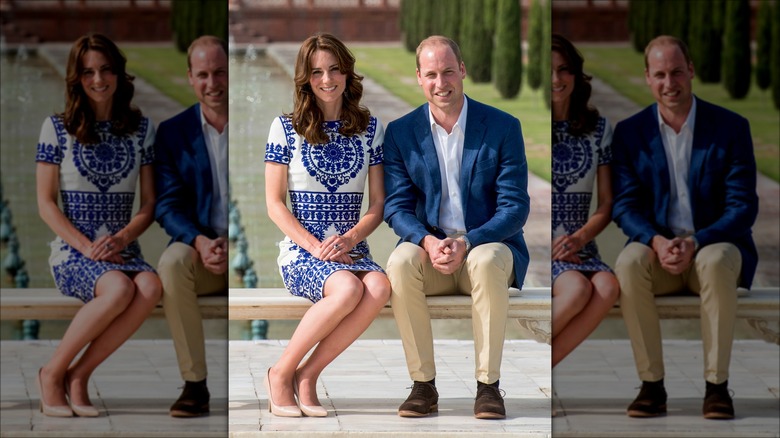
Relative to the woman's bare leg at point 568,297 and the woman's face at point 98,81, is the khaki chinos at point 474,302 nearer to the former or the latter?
the woman's bare leg at point 568,297

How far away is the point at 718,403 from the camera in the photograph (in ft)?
8.29

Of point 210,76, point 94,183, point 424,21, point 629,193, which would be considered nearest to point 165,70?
point 210,76

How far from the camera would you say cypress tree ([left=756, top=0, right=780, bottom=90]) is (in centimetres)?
254

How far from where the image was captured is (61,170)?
2531 millimetres

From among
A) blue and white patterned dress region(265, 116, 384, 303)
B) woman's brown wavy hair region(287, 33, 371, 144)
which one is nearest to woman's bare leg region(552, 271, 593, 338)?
blue and white patterned dress region(265, 116, 384, 303)

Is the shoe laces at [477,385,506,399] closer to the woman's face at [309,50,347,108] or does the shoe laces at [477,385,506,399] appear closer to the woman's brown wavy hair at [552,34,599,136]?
the woman's face at [309,50,347,108]

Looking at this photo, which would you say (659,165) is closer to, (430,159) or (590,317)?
(590,317)

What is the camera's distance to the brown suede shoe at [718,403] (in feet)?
8.23

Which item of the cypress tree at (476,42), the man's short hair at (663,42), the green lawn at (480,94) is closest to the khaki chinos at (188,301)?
the man's short hair at (663,42)

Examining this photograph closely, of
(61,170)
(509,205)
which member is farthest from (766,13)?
(61,170)

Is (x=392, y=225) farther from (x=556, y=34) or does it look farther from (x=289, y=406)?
(x=556, y=34)

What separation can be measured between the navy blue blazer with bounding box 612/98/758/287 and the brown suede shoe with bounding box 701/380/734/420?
248mm

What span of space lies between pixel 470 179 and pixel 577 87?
1302mm

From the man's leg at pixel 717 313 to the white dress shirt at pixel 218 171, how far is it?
1062 millimetres
